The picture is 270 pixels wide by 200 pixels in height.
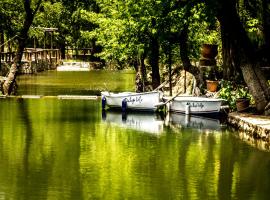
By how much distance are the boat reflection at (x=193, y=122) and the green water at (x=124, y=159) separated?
4 centimetres

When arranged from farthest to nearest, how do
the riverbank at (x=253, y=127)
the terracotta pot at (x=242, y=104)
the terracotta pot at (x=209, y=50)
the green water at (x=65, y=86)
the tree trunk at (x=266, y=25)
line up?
the green water at (x=65, y=86) → the terracotta pot at (x=209, y=50) → the terracotta pot at (x=242, y=104) → the tree trunk at (x=266, y=25) → the riverbank at (x=253, y=127)

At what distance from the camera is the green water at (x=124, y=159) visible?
624 inches

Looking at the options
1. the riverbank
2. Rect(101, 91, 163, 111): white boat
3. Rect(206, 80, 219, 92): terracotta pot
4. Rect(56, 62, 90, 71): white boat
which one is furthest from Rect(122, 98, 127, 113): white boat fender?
Rect(56, 62, 90, 71): white boat

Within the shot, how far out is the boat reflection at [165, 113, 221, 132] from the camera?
27.2m

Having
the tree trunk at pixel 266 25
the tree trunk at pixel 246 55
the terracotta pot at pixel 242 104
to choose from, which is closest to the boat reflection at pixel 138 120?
the terracotta pot at pixel 242 104

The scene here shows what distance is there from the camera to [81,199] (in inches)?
584

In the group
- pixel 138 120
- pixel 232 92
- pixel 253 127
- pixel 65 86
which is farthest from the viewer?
pixel 65 86

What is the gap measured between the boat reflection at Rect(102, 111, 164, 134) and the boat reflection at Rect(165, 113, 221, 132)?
51 cm

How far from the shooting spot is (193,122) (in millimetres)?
28844

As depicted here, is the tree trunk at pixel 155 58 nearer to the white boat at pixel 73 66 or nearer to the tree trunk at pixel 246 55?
the tree trunk at pixel 246 55

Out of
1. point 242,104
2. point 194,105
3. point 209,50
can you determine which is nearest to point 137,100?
point 194,105

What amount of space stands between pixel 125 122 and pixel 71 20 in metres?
51.4

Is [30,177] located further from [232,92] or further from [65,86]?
[65,86]

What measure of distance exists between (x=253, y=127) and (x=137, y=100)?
929 cm
